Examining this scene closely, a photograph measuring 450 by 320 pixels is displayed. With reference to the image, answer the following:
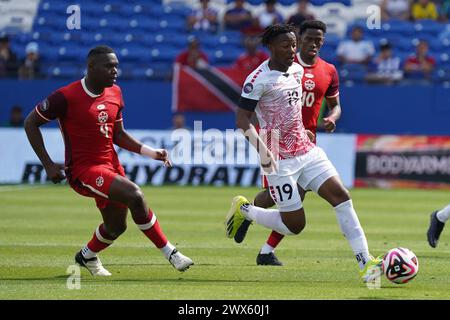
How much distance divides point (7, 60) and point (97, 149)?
15.0 metres

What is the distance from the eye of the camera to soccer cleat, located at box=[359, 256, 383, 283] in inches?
372

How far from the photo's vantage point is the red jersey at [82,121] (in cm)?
1016

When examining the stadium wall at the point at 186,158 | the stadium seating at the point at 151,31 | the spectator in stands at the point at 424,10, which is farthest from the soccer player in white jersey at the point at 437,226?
the spectator in stands at the point at 424,10

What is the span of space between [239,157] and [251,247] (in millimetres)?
9898

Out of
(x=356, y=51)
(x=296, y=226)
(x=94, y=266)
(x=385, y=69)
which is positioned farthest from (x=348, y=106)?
(x=94, y=266)

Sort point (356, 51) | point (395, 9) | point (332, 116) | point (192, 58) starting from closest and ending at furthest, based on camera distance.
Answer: point (332, 116)
point (192, 58)
point (356, 51)
point (395, 9)

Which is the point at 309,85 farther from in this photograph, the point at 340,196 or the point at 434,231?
the point at 434,231

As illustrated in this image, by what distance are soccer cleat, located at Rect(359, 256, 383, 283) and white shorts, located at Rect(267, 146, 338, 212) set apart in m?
0.94

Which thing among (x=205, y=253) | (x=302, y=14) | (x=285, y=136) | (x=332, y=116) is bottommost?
A: (x=205, y=253)

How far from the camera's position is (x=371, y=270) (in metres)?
9.48

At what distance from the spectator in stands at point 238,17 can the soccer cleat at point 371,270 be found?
16.6m

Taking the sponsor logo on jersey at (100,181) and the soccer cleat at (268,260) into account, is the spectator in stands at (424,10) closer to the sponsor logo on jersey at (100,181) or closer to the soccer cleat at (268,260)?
the soccer cleat at (268,260)
